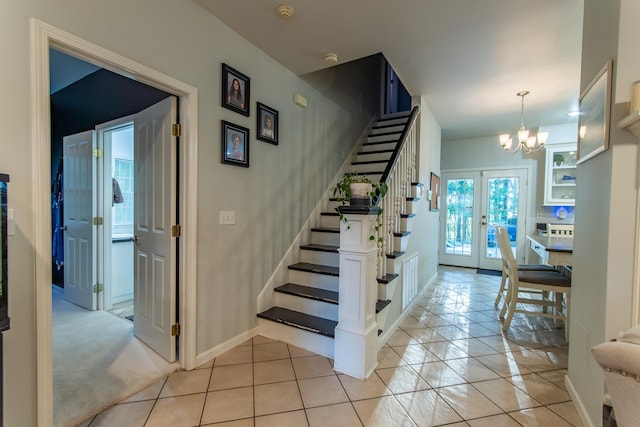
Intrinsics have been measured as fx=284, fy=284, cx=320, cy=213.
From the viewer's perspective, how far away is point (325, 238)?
335 centimetres

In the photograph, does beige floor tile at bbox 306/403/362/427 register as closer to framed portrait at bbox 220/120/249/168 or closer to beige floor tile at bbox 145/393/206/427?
beige floor tile at bbox 145/393/206/427

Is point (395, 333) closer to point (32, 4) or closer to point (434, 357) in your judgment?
point (434, 357)

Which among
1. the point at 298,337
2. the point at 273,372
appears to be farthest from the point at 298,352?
the point at 273,372

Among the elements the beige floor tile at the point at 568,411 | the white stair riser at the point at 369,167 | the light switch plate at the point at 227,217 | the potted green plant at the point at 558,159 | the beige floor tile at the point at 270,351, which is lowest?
the beige floor tile at the point at 270,351

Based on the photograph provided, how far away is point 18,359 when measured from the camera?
4.23 feet

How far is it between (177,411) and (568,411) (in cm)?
231

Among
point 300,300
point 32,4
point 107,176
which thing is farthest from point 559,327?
point 107,176

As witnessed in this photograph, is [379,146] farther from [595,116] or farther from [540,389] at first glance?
[540,389]

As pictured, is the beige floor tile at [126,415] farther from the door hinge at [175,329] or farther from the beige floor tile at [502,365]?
the beige floor tile at [502,365]

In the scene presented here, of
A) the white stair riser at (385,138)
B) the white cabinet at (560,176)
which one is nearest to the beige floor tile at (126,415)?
the white stair riser at (385,138)

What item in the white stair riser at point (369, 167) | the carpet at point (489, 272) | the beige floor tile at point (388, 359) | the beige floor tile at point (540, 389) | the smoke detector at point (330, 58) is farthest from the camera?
the carpet at point (489, 272)

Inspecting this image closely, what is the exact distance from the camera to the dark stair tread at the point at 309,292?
2.51 meters

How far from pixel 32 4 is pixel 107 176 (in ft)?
7.18

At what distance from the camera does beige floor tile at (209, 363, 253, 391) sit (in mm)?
1910
